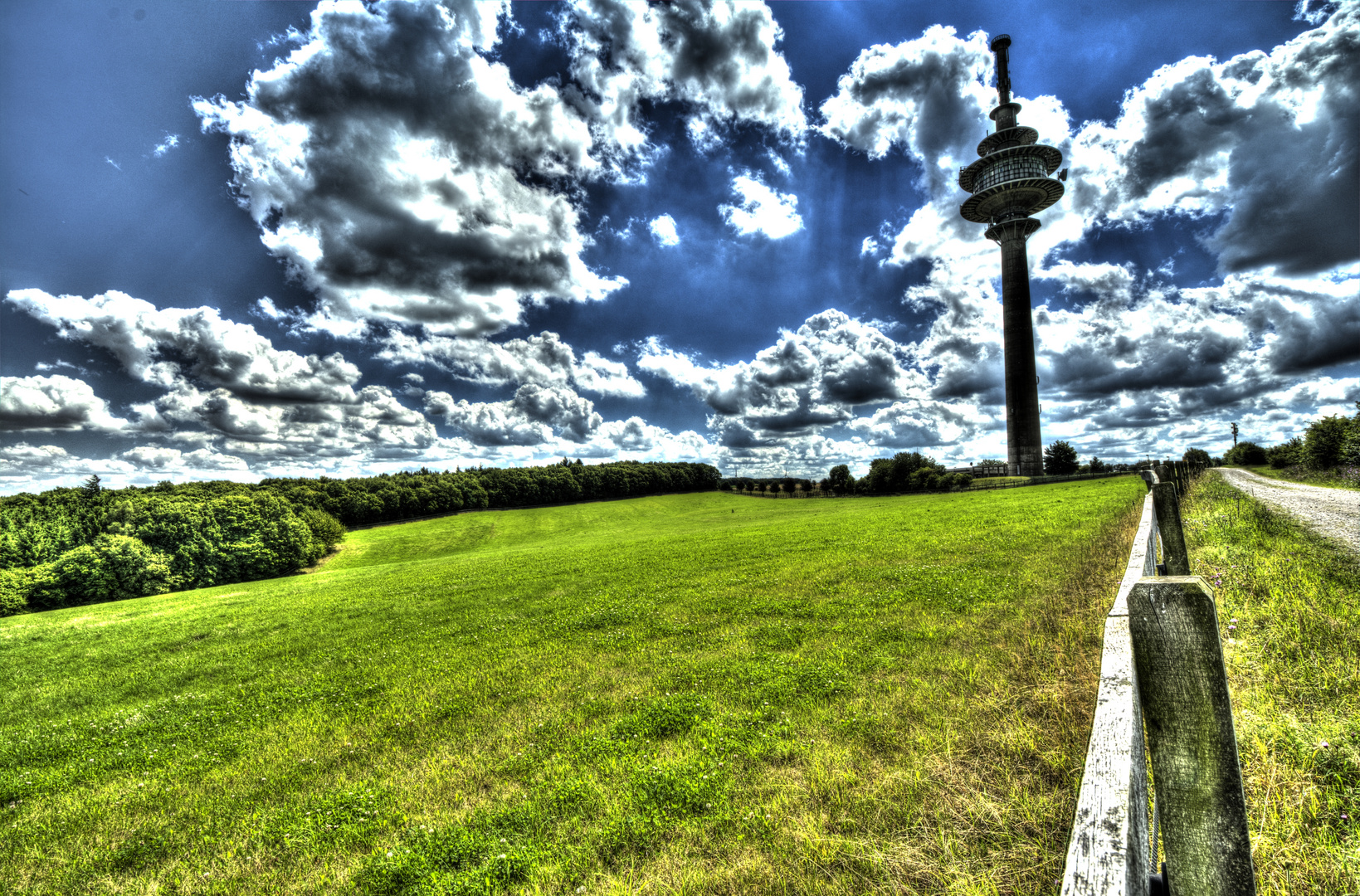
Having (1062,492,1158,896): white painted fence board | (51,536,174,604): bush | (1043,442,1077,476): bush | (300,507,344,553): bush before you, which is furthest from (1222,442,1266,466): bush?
(51,536,174,604): bush

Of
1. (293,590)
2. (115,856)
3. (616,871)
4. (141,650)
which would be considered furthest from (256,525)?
(616,871)

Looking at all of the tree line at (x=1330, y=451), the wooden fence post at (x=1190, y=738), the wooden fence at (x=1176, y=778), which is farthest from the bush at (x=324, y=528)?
Result: the tree line at (x=1330, y=451)

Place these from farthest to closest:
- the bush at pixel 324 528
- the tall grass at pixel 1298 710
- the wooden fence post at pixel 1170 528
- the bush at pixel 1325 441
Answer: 1. the bush at pixel 324 528
2. the bush at pixel 1325 441
3. the wooden fence post at pixel 1170 528
4. the tall grass at pixel 1298 710

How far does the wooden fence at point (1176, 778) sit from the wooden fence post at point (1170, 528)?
22.5ft

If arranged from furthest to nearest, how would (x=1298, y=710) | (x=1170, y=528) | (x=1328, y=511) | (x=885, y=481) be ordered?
(x=885, y=481) → (x=1328, y=511) → (x=1170, y=528) → (x=1298, y=710)

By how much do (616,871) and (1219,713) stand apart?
4.70 meters

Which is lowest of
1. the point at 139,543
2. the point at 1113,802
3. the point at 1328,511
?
the point at 139,543

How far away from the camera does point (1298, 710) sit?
462 centimetres

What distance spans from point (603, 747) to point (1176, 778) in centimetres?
615

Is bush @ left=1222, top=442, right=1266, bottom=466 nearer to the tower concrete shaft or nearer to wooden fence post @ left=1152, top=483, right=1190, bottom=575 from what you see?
the tower concrete shaft

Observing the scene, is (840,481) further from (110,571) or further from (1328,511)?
(110,571)

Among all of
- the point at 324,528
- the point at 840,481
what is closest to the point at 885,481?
the point at 840,481

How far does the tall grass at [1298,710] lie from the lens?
10.5ft

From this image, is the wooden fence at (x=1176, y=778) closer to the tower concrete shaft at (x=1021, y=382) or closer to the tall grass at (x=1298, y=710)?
the tall grass at (x=1298, y=710)
